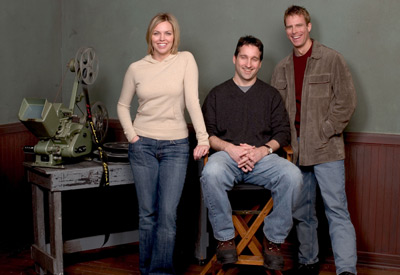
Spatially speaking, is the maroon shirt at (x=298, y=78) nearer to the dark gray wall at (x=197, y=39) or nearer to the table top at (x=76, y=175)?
the dark gray wall at (x=197, y=39)

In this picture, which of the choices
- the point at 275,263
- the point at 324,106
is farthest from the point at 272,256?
the point at 324,106

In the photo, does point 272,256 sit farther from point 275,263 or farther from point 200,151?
point 200,151

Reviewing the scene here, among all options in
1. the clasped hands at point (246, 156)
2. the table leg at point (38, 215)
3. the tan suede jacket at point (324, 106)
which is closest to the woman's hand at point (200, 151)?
the clasped hands at point (246, 156)

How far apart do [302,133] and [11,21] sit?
243 centimetres

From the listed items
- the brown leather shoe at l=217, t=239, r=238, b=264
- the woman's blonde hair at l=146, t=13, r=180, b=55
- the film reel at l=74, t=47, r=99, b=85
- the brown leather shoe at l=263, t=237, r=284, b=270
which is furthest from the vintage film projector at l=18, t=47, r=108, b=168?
the brown leather shoe at l=263, t=237, r=284, b=270

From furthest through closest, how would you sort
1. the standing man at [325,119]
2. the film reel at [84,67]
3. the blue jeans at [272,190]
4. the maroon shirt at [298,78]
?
the film reel at [84,67] → the maroon shirt at [298,78] → the standing man at [325,119] → the blue jeans at [272,190]

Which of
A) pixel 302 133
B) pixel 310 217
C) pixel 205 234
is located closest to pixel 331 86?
pixel 302 133

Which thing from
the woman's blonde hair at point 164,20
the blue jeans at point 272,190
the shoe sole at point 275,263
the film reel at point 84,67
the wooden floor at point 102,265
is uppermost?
the woman's blonde hair at point 164,20

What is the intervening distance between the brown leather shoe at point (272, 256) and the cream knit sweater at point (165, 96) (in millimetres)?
761

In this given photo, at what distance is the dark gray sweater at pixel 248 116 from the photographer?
345 cm

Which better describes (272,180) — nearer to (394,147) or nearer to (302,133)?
(302,133)

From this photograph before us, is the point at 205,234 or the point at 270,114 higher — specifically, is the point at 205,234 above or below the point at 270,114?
below

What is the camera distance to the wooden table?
341 centimetres

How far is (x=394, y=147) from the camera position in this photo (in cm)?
375
